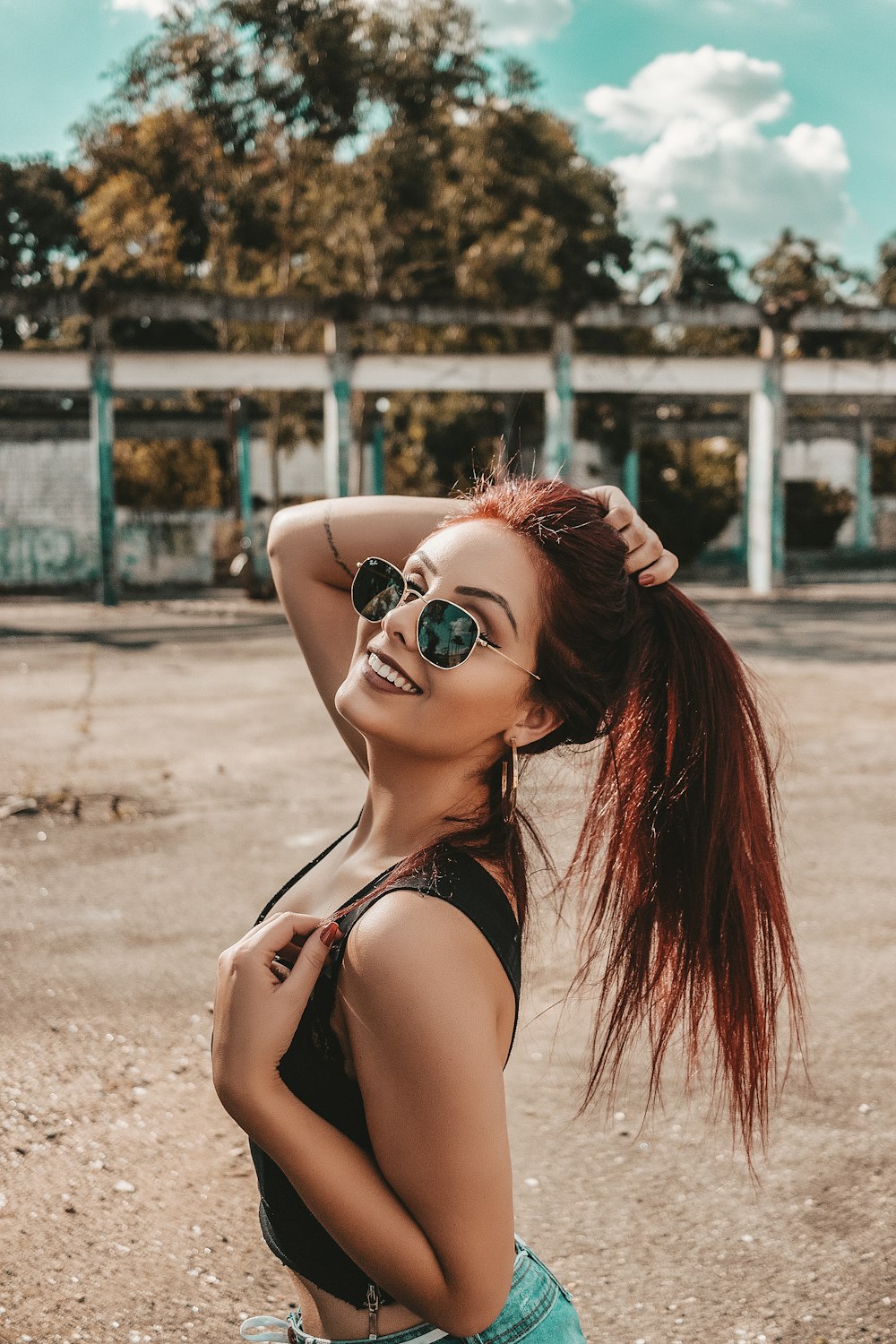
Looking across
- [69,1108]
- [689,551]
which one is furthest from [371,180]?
[69,1108]

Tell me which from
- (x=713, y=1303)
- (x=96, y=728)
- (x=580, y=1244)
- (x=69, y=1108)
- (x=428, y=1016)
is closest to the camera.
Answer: (x=428, y=1016)

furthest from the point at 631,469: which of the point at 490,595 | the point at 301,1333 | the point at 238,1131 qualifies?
the point at 301,1333

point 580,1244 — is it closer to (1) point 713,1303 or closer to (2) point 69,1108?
(1) point 713,1303

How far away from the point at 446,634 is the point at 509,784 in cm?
23

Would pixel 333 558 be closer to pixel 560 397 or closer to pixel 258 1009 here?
pixel 258 1009

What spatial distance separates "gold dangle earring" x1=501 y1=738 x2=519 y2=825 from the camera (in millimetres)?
1474

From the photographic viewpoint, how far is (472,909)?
1234 mm

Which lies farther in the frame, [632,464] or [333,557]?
[632,464]

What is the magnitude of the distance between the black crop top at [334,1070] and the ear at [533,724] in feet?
0.57

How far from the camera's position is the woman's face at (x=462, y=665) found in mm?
1385

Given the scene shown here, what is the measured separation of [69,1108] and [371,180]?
2602cm

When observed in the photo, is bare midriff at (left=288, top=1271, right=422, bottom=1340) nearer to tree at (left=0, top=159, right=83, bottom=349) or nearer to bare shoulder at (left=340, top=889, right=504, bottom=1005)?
bare shoulder at (left=340, top=889, right=504, bottom=1005)

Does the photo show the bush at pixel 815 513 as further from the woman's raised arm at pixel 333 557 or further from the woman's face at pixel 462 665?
the woman's face at pixel 462 665

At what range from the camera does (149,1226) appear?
2.71 m
